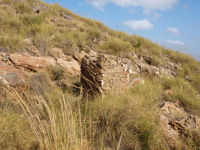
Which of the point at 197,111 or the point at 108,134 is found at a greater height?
the point at 197,111

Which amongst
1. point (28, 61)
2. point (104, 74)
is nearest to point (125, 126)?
point (104, 74)

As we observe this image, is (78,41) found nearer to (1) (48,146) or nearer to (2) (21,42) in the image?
(2) (21,42)

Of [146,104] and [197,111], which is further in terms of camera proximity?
[197,111]

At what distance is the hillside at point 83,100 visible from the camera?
1.56 meters

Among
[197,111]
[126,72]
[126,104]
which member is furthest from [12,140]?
[197,111]

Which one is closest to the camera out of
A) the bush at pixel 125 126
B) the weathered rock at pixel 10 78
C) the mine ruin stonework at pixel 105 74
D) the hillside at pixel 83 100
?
the hillside at pixel 83 100

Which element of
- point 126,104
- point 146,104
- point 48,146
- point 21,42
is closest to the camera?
point 48,146

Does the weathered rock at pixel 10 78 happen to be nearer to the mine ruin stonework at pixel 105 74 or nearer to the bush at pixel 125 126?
the mine ruin stonework at pixel 105 74

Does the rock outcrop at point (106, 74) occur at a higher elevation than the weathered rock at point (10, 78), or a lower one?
higher

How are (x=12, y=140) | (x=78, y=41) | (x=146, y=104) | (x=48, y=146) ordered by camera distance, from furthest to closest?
(x=78, y=41) → (x=146, y=104) → (x=12, y=140) → (x=48, y=146)

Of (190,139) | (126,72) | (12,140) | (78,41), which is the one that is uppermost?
(78,41)

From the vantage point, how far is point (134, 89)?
3797mm

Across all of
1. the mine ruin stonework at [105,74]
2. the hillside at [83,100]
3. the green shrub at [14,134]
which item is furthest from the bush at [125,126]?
the green shrub at [14,134]

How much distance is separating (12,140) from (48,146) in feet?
2.90
